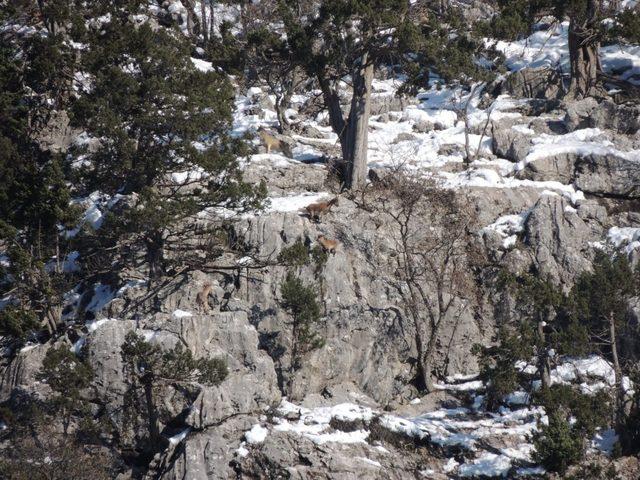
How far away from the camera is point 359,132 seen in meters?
22.3

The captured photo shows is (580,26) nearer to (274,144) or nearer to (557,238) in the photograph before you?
(557,238)

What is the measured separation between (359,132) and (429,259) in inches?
213

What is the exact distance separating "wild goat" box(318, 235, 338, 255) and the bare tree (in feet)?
6.02

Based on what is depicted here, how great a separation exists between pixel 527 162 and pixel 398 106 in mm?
7754

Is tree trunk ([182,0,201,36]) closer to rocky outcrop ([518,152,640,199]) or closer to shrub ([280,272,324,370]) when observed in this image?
rocky outcrop ([518,152,640,199])

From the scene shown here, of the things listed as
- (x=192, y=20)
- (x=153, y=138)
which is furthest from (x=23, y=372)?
(x=192, y=20)

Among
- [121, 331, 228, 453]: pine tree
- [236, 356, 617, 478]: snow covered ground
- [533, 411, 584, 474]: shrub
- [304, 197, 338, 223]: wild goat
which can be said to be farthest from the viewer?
[304, 197, 338, 223]: wild goat

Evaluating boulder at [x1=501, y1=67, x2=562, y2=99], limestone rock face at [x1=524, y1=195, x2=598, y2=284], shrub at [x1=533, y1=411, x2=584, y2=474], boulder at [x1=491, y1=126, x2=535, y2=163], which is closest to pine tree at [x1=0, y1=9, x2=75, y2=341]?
shrub at [x1=533, y1=411, x2=584, y2=474]

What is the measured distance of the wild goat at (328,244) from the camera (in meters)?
18.5

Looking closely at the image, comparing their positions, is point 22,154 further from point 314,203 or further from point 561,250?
point 561,250

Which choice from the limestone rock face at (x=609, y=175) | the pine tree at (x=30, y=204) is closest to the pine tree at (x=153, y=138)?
the pine tree at (x=30, y=204)

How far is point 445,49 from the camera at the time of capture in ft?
69.3

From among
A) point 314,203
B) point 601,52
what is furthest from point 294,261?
point 601,52

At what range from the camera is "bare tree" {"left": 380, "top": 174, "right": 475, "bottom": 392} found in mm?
18016
